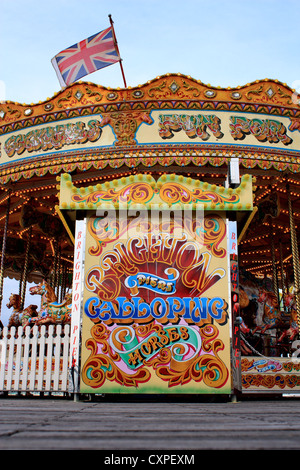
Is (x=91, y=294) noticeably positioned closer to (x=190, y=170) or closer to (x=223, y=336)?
(x=223, y=336)

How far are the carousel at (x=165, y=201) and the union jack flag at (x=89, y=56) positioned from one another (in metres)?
1.29

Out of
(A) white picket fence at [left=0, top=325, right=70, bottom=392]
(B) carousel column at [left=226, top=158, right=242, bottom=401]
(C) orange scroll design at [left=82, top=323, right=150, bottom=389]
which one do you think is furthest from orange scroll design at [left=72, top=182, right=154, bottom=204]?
(A) white picket fence at [left=0, top=325, right=70, bottom=392]

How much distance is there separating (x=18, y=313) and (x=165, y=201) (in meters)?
7.00

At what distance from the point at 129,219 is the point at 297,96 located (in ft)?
17.7

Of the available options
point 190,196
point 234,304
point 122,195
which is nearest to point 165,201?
point 190,196

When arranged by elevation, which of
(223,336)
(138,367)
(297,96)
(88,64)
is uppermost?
(88,64)

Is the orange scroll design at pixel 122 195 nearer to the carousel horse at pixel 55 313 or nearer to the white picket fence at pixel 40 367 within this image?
the white picket fence at pixel 40 367

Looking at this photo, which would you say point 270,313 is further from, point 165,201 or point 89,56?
point 89,56

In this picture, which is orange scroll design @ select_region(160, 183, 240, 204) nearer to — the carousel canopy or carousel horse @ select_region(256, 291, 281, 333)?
the carousel canopy

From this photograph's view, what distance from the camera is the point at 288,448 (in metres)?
1.19

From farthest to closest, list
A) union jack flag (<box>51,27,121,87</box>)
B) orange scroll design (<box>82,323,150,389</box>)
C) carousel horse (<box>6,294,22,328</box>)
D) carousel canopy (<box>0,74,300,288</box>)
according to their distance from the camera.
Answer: carousel horse (<box>6,294,22,328</box>) → union jack flag (<box>51,27,121,87</box>) → carousel canopy (<box>0,74,300,288</box>) → orange scroll design (<box>82,323,150,389</box>)

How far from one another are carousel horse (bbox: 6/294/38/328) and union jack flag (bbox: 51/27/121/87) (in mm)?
5411

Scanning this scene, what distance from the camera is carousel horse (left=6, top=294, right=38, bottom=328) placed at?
10398 mm
